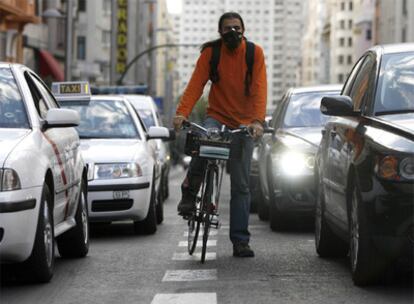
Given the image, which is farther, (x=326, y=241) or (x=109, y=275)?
(x=326, y=241)

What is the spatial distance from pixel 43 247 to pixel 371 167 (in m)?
2.18

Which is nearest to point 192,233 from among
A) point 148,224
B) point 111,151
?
point 148,224

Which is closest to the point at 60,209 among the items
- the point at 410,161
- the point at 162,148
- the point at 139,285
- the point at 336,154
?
the point at 139,285

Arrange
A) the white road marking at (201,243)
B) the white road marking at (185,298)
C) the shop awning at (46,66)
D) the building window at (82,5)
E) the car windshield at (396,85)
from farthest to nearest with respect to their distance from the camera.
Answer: the building window at (82,5)
the shop awning at (46,66)
the white road marking at (201,243)
the car windshield at (396,85)
the white road marking at (185,298)

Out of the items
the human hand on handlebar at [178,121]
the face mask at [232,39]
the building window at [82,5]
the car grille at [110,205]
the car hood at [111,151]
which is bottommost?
the car grille at [110,205]

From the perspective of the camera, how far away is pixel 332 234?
32.9 ft

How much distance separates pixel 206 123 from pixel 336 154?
5.03 ft

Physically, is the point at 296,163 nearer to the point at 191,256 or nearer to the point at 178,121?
the point at 191,256

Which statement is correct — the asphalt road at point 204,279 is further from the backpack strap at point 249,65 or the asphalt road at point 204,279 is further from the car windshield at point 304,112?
the car windshield at point 304,112

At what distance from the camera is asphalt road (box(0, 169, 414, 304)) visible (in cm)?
763

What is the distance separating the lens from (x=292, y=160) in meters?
13.5

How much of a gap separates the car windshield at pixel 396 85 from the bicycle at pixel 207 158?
147 centimetres

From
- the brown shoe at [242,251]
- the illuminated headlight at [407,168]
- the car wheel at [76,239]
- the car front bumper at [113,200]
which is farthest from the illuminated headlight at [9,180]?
the car front bumper at [113,200]

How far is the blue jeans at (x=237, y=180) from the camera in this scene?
10.1 meters
